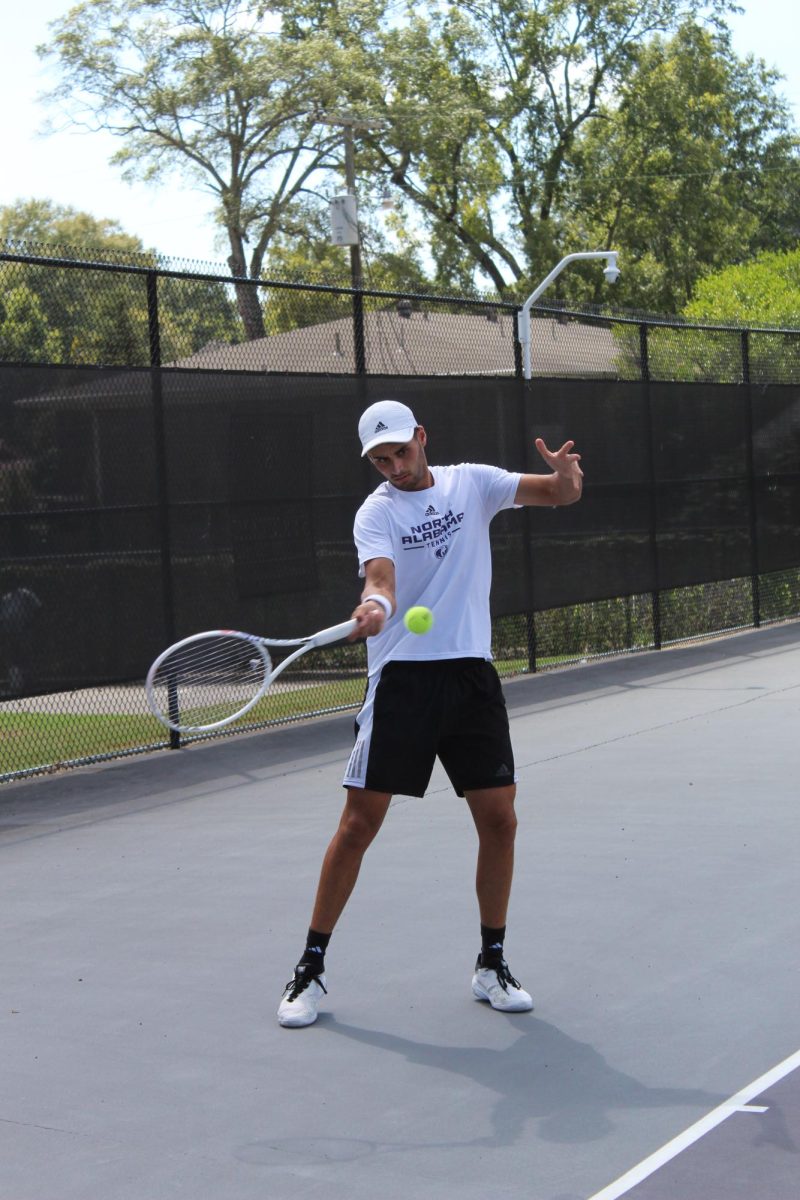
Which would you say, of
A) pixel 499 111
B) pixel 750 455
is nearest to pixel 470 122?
pixel 499 111

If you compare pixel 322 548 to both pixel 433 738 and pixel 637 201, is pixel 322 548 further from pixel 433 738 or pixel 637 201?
pixel 637 201

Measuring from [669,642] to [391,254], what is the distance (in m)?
31.4

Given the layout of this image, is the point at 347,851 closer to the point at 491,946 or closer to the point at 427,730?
the point at 427,730

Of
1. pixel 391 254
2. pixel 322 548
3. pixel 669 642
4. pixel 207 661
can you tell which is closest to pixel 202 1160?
pixel 207 661

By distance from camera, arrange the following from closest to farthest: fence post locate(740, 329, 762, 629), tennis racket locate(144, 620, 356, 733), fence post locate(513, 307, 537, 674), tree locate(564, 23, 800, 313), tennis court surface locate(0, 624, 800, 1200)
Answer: tennis court surface locate(0, 624, 800, 1200) < tennis racket locate(144, 620, 356, 733) < fence post locate(513, 307, 537, 674) < fence post locate(740, 329, 762, 629) < tree locate(564, 23, 800, 313)

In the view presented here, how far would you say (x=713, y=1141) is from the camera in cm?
361

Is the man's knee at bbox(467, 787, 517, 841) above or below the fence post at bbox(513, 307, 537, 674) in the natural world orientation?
below

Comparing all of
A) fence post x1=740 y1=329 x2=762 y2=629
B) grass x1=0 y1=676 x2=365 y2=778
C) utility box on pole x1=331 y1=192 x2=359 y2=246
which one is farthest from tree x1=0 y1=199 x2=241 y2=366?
grass x1=0 y1=676 x2=365 y2=778

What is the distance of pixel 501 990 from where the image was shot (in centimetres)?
464

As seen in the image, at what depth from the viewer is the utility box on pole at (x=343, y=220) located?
88.9ft

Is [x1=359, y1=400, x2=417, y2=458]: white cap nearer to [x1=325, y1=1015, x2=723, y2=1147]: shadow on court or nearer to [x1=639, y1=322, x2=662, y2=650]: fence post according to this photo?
[x1=325, y1=1015, x2=723, y2=1147]: shadow on court

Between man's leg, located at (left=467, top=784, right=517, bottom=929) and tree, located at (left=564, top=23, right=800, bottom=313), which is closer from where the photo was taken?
man's leg, located at (left=467, top=784, right=517, bottom=929)

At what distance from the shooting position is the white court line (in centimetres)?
339

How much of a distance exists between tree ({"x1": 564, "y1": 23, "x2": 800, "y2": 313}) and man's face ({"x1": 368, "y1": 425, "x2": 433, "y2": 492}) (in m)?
39.3
